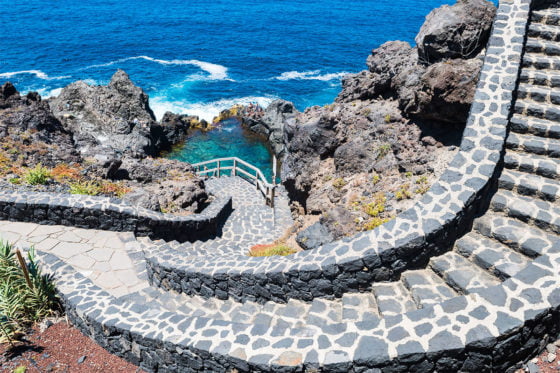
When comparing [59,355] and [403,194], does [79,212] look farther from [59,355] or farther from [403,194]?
[403,194]

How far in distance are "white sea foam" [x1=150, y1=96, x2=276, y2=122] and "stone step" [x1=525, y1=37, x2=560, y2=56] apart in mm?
33026

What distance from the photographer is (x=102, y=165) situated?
1567cm

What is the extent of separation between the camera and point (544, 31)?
1131 cm

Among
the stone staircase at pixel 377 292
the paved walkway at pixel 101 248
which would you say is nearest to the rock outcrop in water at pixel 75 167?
the paved walkway at pixel 101 248

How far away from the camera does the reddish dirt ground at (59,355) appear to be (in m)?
7.43

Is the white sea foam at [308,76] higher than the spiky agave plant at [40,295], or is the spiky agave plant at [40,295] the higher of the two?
the white sea foam at [308,76]

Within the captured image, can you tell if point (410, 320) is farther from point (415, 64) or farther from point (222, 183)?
point (222, 183)

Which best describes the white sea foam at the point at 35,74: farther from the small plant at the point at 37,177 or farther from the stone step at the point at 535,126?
the stone step at the point at 535,126

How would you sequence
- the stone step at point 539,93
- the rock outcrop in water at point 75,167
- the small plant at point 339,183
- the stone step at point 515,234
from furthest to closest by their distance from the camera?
the rock outcrop in water at point 75,167
the small plant at point 339,183
the stone step at point 539,93
the stone step at point 515,234

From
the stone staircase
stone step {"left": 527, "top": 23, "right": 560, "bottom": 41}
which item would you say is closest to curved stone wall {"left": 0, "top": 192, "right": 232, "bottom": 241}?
the stone staircase

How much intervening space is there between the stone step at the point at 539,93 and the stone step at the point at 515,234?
365 centimetres

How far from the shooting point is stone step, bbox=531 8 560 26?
38.2ft

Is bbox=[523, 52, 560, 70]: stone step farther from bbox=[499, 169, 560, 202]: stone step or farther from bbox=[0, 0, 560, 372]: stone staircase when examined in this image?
bbox=[499, 169, 560, 202]: stone step

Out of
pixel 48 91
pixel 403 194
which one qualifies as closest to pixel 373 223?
pixel 403 194
